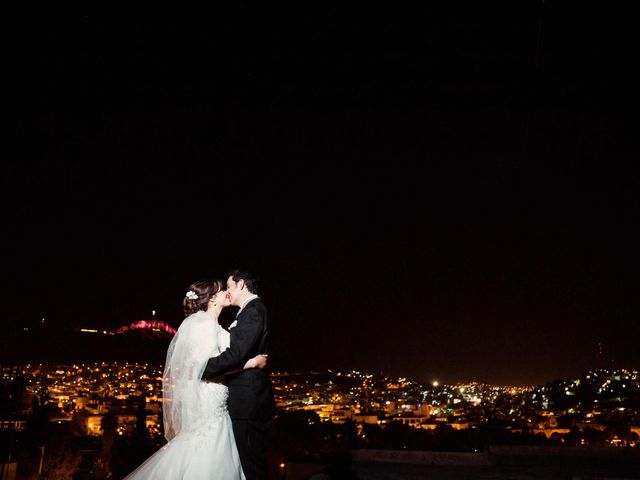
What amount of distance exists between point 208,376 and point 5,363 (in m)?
3.42

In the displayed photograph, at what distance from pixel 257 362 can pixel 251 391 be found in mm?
257

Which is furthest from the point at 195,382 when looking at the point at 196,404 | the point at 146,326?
the point at 146,326

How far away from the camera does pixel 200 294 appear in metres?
5.47

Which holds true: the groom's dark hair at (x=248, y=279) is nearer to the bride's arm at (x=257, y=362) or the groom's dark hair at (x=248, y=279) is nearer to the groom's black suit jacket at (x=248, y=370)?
the groom's black suit jacket at (x=248, y=370)

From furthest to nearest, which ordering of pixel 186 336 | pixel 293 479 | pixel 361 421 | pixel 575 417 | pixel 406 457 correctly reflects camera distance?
1. pixel 361 421
2. pixel 575 417
3. pixel 406 457
4. pixel 293 479
5. pixel 186 336

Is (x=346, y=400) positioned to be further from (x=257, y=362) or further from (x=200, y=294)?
(x=257, y=362)

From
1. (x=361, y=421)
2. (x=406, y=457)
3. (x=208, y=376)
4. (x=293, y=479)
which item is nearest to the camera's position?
(x=208, y=376)

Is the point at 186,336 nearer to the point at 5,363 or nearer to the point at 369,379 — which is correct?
the point at 5,363

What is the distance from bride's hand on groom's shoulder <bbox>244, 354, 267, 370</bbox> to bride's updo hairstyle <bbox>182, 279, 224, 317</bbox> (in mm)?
917

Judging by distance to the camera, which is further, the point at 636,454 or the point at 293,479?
the point at 636,454

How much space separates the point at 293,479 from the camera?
30.9ft

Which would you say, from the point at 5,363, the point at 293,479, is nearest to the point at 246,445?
the point at 5,363

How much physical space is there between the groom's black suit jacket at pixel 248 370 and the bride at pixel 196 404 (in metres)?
0.13

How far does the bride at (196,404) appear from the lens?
5.01 meters
